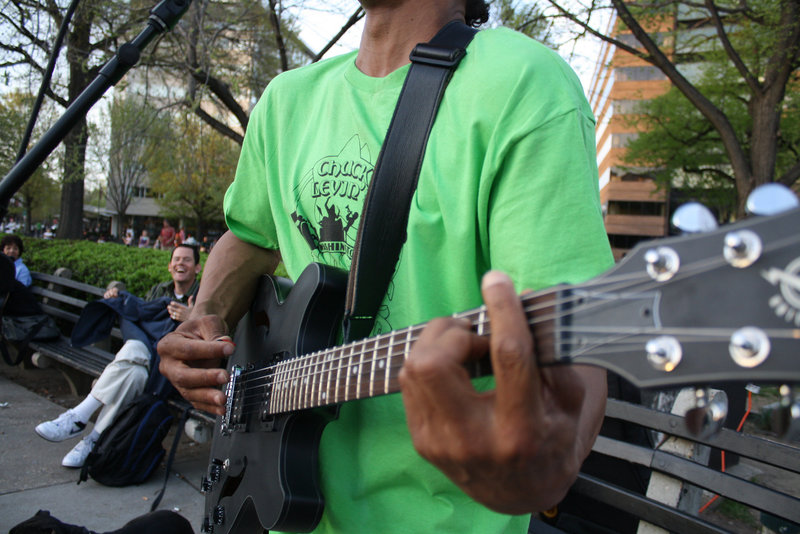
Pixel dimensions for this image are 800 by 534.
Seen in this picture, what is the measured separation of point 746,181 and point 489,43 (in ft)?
29.1

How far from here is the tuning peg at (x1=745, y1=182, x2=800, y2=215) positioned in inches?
25.9

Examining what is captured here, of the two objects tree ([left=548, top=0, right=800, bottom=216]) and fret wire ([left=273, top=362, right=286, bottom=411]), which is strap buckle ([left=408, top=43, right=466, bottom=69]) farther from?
tree ([left=548, top=0, right=800, bottom=216])

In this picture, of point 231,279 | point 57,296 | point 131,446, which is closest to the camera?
point 231,279

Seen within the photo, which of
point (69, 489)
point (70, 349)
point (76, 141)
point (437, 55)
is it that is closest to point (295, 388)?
point (437, 55)

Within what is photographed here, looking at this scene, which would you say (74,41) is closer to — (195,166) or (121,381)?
(195,166)

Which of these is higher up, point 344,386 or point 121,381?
point 344,386

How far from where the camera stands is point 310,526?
139 cm

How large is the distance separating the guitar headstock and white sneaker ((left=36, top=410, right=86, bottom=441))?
5.19 m

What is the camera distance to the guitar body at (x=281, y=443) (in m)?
1.39

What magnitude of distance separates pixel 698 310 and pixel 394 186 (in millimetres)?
773

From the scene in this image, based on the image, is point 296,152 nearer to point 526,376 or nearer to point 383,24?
point 383,24

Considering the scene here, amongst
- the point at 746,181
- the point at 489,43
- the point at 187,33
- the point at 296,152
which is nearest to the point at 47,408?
the point at 187,33

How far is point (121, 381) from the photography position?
5.08 metres

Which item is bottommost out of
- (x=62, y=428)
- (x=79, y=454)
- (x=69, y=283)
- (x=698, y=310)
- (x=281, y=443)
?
(x=79, y=454)
